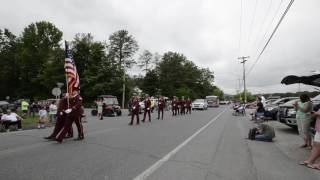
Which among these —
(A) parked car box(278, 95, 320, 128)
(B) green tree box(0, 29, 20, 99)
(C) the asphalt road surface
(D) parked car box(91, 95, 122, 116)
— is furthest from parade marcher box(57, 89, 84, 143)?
(B) green tree box(0, 29, 20, 99)

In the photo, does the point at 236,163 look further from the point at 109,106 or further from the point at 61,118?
the point at 109,106

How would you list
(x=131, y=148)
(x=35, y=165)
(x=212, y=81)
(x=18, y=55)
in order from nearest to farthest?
(x=35, y=165)
(x=131, y=148)
(x=18, y=55)
(x=212, y=81)

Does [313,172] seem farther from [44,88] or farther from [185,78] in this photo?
[185,78]

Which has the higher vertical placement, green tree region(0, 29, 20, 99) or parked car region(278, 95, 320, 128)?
green tree region(0, 29, 20, 99)

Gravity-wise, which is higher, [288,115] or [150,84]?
[150,84]

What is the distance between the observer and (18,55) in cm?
7106

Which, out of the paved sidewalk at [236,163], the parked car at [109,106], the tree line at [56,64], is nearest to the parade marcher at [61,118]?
the paved sidewalk at [236,163]

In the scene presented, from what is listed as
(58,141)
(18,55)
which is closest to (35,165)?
(58,141)

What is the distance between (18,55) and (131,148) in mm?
68738

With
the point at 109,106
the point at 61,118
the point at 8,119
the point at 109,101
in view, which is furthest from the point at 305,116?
the point at 109,101

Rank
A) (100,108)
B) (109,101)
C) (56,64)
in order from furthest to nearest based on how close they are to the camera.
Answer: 1. (56,64)
2. (109,101)
3. (100,108)

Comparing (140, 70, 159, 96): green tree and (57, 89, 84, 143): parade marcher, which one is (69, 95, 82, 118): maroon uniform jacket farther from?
(140, 70, 159, 96): green tree

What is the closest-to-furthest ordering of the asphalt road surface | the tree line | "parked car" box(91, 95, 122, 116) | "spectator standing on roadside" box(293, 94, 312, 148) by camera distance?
the asphalt road surface < "spectator standing on roadside" box(293, 94, 312, 148) < "parked car" box(91, 95, 122, 116) < the tree line

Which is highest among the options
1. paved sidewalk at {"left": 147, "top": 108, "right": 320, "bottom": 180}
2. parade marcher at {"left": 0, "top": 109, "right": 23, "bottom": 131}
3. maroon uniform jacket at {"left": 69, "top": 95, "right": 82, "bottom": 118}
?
maroon uniform jacket at {"left": 69, "top": 95, "right": 82, "bottom": 118}
